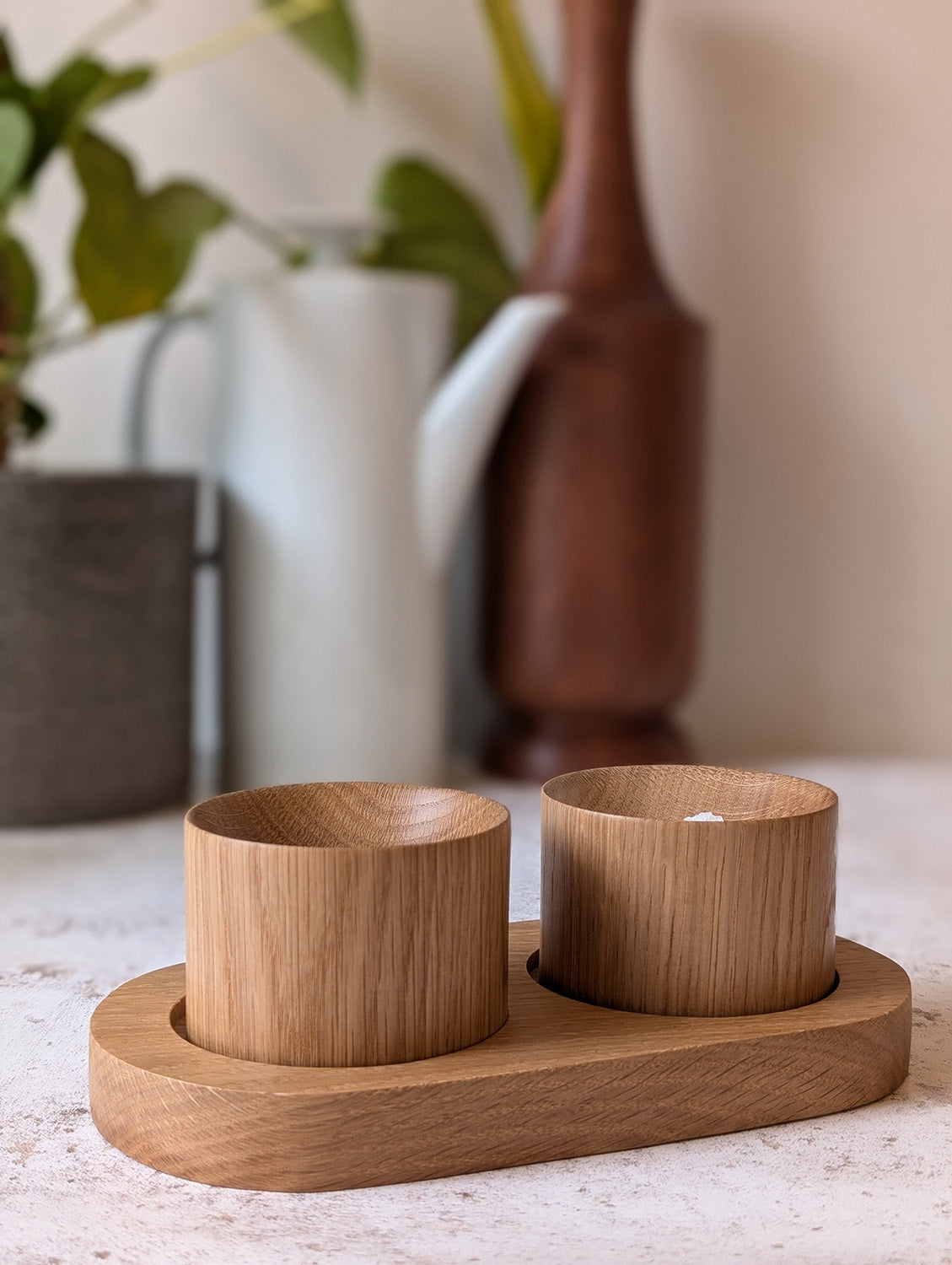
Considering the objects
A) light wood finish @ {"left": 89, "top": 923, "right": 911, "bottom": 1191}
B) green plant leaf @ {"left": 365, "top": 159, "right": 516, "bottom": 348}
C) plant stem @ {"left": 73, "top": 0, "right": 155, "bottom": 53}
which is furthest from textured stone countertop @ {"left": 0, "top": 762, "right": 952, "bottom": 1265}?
plant stem @ {"left": 73, "top": 0, "right": 155, "bottom": 53}

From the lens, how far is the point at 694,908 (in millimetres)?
312

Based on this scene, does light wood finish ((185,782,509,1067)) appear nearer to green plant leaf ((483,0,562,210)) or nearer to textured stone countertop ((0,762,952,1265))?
textured stone countertop ((0,762,952,1265))

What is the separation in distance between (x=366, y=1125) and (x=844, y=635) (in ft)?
2.05

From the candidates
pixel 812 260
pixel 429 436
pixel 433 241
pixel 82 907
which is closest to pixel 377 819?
pixel 82 907

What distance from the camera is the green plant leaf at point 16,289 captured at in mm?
Answer: 634

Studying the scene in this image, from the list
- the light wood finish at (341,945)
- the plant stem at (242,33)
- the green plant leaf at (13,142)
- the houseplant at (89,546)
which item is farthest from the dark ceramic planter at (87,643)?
the light wood finish at (341,945)

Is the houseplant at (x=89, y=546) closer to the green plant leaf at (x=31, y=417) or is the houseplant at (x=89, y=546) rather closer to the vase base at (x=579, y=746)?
the green plant leaf at (x=31, y=417)

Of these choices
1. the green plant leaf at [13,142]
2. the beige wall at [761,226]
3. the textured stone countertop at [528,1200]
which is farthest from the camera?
the beige wall at [761,226]

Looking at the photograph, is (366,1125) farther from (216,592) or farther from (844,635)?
(844,635)

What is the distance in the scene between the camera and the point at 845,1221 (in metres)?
0.27

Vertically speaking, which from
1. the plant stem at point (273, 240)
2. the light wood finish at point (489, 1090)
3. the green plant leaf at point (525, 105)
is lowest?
the light wood finish at point (489, 1090)

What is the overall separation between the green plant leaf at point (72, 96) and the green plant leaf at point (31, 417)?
0.11 m

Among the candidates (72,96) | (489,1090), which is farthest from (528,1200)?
(72,96)

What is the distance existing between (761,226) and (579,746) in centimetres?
34
